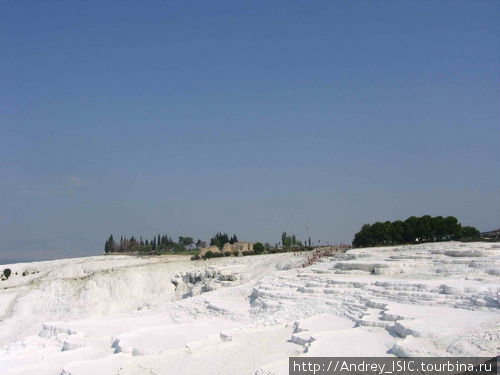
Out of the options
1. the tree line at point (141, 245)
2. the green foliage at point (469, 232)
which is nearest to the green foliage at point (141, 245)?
the tree line at point (141, 245)

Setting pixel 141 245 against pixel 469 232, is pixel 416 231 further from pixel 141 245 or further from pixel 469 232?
pixel 141 245

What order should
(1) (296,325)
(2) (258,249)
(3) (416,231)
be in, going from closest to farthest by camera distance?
(1) (296,325) → (3) (416,231) → (2) (258,249)

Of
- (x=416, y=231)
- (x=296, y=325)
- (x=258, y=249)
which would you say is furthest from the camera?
(x=258, y=249)

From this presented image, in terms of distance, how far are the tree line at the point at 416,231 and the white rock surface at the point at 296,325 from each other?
1375 centimetres

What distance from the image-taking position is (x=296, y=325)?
13.2 metres

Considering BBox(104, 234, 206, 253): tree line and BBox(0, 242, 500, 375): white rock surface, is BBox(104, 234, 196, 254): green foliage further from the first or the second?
BBox(0, 242, 500, 375): white rock surface

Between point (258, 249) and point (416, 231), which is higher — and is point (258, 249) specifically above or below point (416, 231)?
below

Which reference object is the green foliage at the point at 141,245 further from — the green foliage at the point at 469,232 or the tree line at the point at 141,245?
the green foliage at the point at 469,232

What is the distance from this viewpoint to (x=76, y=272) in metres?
41.4

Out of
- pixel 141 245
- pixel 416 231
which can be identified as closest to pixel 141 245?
pixel 141 245

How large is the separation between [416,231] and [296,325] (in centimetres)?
2694

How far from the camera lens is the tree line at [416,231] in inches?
1454

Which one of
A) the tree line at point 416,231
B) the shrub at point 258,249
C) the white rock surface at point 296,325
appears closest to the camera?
the white rock surface at point 296,325

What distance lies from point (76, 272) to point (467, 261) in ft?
106
